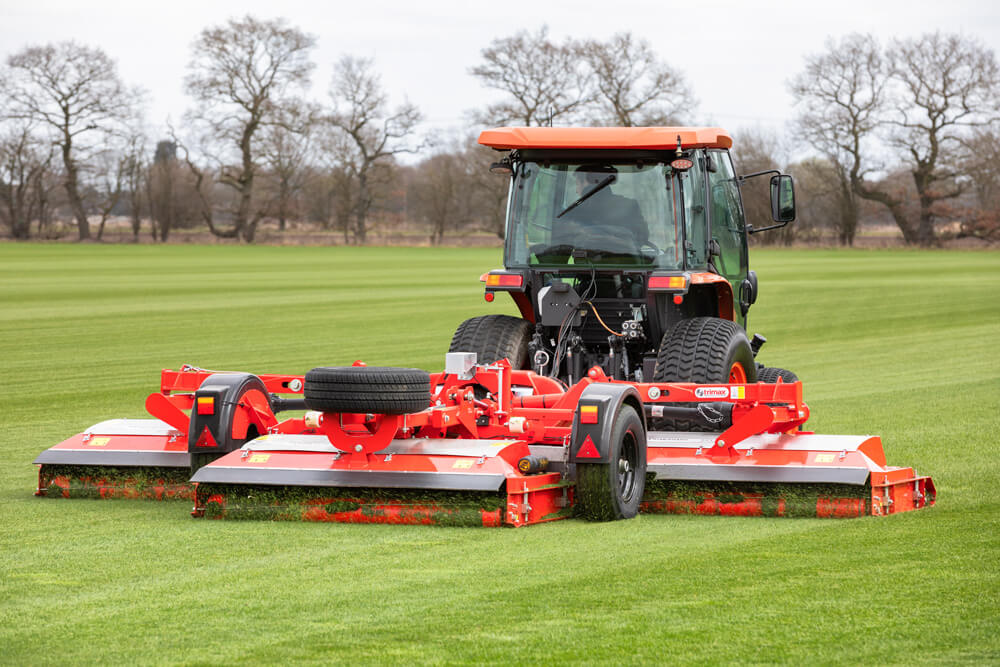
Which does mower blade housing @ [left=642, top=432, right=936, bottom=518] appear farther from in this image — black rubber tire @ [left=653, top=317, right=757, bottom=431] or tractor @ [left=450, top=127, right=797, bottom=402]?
tractor @ [left=450, top=127, right=797, bottom=402]

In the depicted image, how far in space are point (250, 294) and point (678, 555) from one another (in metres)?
28.1

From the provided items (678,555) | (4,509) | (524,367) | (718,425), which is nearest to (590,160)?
(524,367)

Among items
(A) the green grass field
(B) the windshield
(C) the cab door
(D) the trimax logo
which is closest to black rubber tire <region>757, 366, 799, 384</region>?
(C) the cab door

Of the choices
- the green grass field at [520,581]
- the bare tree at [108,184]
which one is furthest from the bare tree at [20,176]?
the green grass field at [520,581]

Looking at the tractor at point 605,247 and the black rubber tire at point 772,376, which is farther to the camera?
the black rubber tire at point 772,376

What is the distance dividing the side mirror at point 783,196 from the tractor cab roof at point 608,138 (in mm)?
503

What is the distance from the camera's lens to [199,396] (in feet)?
27.3

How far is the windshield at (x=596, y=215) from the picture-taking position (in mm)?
9461

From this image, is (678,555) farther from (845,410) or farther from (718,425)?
(845,410)

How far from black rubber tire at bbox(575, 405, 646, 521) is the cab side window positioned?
8.23 feet

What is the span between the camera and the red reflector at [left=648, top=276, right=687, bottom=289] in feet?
29.9

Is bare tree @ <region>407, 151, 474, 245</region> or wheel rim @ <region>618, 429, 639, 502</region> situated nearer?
wheel rim @ <region>618, 429, 639, 502</region>

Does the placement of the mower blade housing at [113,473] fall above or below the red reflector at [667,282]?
below

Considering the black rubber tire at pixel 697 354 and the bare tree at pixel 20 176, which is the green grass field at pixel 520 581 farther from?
the bare tree at pixel 20 176
